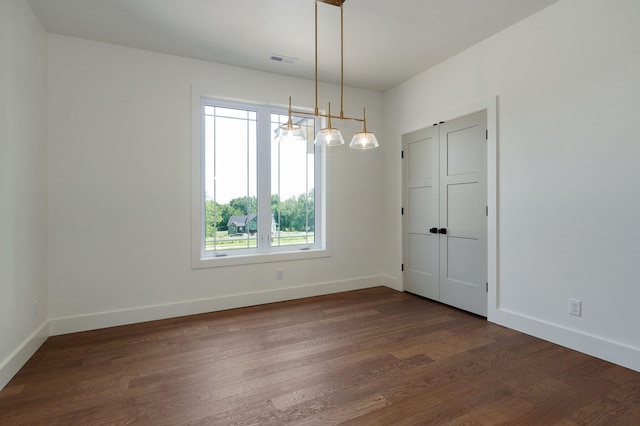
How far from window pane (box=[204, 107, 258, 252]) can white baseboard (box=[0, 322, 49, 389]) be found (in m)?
1.60

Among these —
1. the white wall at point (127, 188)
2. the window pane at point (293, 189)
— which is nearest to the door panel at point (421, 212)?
the window pane at point (293, 189)

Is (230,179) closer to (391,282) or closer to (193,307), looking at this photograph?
(193,307)

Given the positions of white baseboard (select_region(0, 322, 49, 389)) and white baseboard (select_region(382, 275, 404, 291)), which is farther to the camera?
white baseboard (select_region(382, 275, 404, 291))

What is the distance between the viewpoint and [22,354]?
2416 mm

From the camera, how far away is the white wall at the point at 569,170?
2.35 metres

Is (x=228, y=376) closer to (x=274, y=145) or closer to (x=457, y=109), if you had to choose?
(x=274, y=145)

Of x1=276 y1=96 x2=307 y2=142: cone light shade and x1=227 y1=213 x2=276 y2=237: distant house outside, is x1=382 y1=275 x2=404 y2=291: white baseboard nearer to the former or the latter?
x1=227 y1=213 x2=276 y2=237: distant house outside

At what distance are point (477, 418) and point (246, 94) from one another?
374cm

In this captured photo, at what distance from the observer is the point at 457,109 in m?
3.62

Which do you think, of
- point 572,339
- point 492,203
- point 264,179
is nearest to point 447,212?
point 492,203

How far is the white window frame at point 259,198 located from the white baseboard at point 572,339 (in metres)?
2.19

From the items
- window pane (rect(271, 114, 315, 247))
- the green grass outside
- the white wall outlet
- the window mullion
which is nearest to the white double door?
the white wall outlet

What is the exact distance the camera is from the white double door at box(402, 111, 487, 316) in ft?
11.3

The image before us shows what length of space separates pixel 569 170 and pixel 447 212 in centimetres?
131
